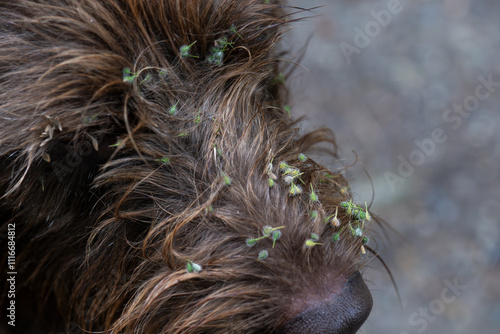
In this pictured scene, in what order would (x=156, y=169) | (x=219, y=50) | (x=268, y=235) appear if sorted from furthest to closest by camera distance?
(x=219, y=50)
(x=156, y=169)
(x=268, y=235)

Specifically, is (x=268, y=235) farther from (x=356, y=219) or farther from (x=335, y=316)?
(x=356, y=219)

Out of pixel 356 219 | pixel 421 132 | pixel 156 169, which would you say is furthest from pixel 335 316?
pixel 421 132

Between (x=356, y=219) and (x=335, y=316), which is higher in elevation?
(x=356, y=219)

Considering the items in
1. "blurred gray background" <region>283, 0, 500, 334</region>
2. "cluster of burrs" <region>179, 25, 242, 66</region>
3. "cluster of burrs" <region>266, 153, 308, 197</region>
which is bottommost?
"blurred gray background" <region>283, 0, 500, 334</region>

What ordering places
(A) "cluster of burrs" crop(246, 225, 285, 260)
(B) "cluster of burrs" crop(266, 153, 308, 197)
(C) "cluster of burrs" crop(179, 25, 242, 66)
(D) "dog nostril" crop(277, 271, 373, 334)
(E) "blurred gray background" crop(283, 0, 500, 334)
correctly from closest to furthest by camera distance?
(D) "dog nostril" crop(277, 271, 373, 334), (A) "cluster of burrs" crop(246, 225, 285, 260), (B) "cluster of burrs" crop(266, 153, 308, 197), (C) "cluster of burrs" crop(179, 25, 242, 66), (E) "blurred gray background" crop(283, 0, 500, 334)

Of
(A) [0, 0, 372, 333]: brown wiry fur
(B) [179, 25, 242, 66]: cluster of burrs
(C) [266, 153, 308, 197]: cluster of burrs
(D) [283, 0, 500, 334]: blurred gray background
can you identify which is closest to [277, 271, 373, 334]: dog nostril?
(A) [0, 0, 372, 333]: brown wiry fur

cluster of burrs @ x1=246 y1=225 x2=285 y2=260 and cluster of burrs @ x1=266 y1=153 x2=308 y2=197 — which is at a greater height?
cluster of burrs @ x1=266 y1=153 x2=308 y2=197

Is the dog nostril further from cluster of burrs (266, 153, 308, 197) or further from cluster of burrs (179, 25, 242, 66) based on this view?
cluster of burrs (179, 25, 242, 66)
